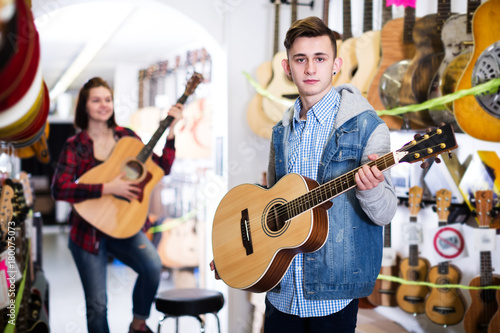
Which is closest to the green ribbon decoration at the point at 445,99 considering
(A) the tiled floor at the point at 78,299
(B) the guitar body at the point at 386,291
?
(B) the guitar body at the point at 386,291

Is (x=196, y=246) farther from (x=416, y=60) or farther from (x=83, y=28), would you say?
(x=416, y=60)

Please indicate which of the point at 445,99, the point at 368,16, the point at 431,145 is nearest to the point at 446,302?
the point at 445,99

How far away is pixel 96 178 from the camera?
2975mm

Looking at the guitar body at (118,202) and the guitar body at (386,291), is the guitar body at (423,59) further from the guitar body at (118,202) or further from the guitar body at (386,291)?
the guitar body at (118,202)

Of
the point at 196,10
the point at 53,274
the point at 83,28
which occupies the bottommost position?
the point at 53,274

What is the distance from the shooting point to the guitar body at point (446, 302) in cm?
259

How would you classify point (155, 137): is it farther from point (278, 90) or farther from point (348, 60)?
point (348, 60)

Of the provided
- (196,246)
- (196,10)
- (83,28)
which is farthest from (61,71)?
(196,10)

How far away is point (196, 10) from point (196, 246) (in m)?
2.65

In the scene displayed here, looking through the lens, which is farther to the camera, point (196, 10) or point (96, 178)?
point (196, 10)

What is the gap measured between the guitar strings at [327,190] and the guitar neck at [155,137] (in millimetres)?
1421

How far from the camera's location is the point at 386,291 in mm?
2943

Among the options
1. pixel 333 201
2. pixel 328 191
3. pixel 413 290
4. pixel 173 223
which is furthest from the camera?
pixel 173 223

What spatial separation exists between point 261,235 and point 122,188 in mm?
1395
